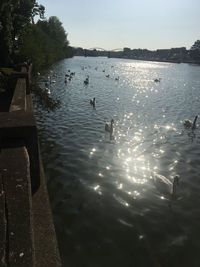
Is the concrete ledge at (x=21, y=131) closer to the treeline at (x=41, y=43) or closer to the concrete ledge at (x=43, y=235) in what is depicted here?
the concrete ledge at (x=43, y=235)

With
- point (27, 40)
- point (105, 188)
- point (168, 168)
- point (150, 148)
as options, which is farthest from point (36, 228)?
point (27, 40)

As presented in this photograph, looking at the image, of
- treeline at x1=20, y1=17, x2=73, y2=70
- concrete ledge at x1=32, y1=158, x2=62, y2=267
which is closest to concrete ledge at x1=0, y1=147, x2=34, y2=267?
concrete ledge at x1=32, y1=158, x2=62, y2=267

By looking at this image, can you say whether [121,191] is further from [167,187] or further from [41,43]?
[41,43]

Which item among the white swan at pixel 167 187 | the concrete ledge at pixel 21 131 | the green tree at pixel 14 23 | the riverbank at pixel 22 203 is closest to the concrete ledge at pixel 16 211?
the riverbank at pixel 22 203

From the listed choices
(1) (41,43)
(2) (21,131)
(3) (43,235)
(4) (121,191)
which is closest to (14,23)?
(1) (41,43)

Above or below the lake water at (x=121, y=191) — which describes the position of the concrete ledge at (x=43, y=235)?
above

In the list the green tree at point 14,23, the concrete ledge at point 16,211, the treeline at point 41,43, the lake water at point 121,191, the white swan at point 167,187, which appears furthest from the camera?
the treeline at point 41,43

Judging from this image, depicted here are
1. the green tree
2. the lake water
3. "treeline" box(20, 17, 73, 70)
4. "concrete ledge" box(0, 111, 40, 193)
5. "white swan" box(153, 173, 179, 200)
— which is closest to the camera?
"concrete ledge" box(0, 111, 40, 193)

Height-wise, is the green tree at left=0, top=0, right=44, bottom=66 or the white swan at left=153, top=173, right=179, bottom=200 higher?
→ the green tree at left=0, top=0, right=44, bottom=66

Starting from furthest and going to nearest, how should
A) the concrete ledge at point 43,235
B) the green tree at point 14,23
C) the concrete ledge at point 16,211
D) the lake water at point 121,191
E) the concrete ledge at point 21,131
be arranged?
the green tree at point 14,23
the lake water at point 121,191
the concrete ledge at point 21,131
the concrete ledge at point 43,235
the concrete ledge at point 16,211

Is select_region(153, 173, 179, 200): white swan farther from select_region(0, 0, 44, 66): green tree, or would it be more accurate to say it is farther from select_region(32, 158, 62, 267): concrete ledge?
select_region(0, 0, 44, 66): green tree

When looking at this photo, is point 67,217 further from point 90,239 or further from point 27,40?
point 27,40

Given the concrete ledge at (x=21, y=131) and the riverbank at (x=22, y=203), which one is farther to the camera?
the concrete ledge at (x=21, y=131)

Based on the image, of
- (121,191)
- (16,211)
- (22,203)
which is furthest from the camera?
(121,191)
